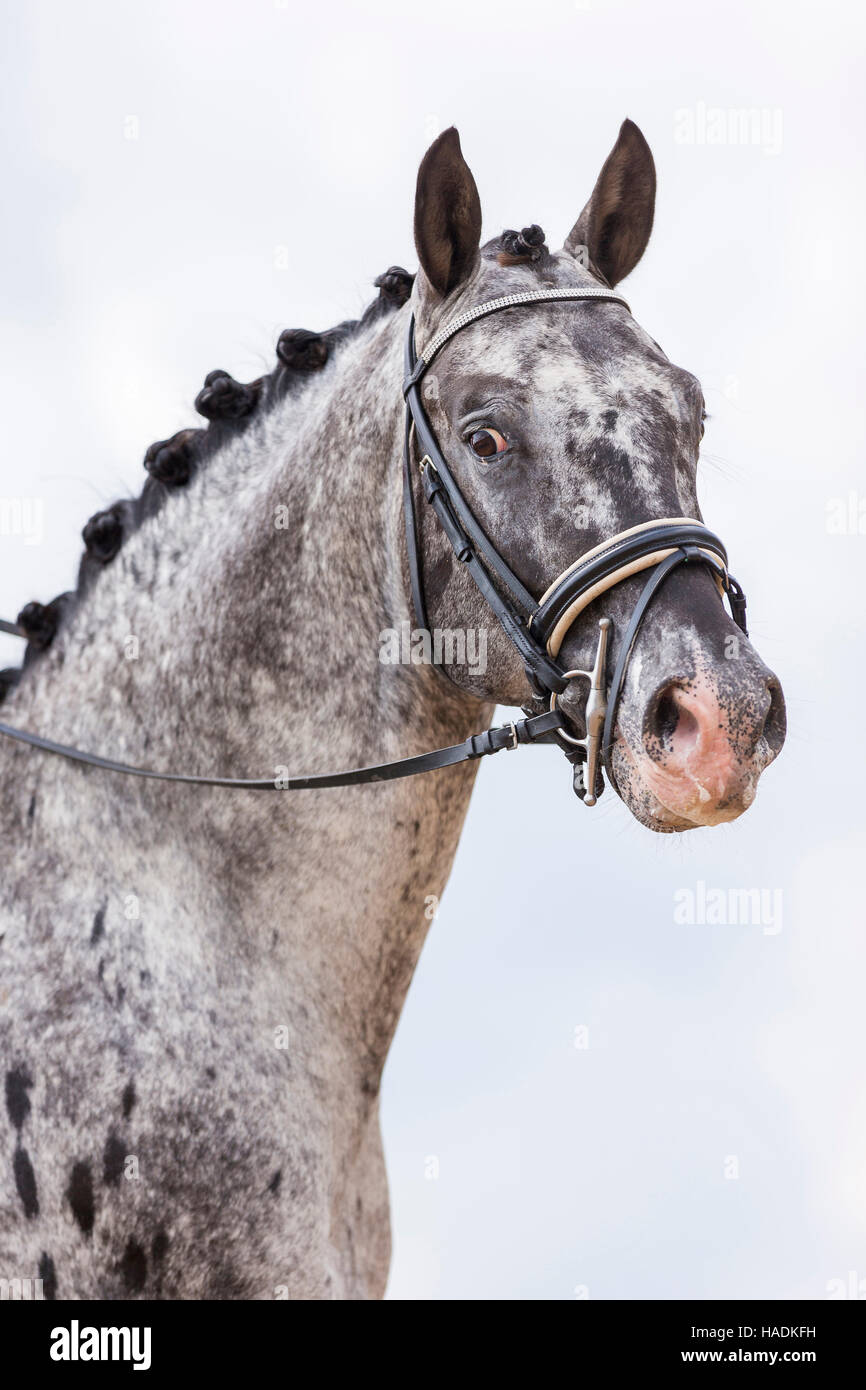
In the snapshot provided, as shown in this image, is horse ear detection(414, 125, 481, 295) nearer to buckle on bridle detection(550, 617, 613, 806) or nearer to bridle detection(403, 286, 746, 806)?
bridle detection(403, 286, 746, 806)

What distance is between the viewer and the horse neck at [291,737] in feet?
14.7

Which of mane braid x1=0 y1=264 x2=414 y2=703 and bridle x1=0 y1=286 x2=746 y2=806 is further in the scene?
mane braid x1=0 y1=264 x2=414 y2=703

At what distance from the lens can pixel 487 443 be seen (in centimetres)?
409

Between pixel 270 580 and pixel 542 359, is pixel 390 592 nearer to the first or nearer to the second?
pixel 270 580

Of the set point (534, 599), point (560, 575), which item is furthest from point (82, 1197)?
point (560, 575)

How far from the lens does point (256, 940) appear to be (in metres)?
4.49

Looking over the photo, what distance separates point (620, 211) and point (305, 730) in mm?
2385

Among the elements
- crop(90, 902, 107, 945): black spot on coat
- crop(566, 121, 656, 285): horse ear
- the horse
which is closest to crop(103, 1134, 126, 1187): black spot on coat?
the horse

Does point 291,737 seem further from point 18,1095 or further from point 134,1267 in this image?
point 134,1267

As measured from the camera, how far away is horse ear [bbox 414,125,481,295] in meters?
4.25

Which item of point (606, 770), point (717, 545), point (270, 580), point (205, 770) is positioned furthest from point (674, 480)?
point (205, 770)

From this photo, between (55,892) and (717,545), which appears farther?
(55,892)

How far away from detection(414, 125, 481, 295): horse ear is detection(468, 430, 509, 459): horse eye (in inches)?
26.4
